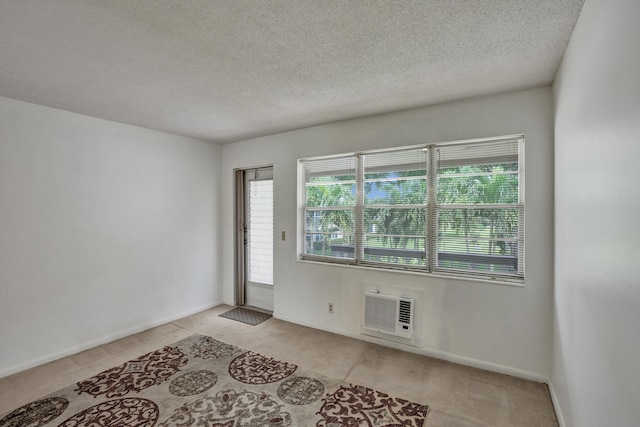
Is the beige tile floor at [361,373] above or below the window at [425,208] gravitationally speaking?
below

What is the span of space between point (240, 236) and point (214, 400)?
2.68 m

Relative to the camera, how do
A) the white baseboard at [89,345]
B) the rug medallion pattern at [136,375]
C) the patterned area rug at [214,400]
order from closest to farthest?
the patterned area rug at [214,400] < the rug medallion pattern at [136,375] < the white baseboard at [89,345]

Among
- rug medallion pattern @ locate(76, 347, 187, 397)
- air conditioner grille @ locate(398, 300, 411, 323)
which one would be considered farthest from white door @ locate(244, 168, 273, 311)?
air conditioner grille @ locate(398, 300, 411, 323)

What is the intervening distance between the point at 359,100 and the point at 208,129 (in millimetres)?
2101

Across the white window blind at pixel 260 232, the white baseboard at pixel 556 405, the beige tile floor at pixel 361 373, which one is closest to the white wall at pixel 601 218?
the white baseboard at pixel 556 405

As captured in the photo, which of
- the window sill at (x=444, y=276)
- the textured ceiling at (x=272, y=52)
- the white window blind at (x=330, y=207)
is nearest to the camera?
the textured ceiling at (x=272, y=52)

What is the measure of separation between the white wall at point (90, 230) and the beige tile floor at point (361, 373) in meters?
0.34

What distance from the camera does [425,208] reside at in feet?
10.2

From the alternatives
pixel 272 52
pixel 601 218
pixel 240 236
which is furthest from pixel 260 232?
pixel 601 218

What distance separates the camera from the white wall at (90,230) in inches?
109

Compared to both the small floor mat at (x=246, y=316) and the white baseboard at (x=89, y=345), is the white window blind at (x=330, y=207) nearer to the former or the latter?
the small floor mat at (x=246, y=316)

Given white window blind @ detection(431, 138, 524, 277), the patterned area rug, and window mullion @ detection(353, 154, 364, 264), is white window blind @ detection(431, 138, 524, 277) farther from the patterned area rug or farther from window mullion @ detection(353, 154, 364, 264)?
the patterned area rug

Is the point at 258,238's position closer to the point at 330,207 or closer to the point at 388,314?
the point at 330,207

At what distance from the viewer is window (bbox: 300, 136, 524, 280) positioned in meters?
2.74
